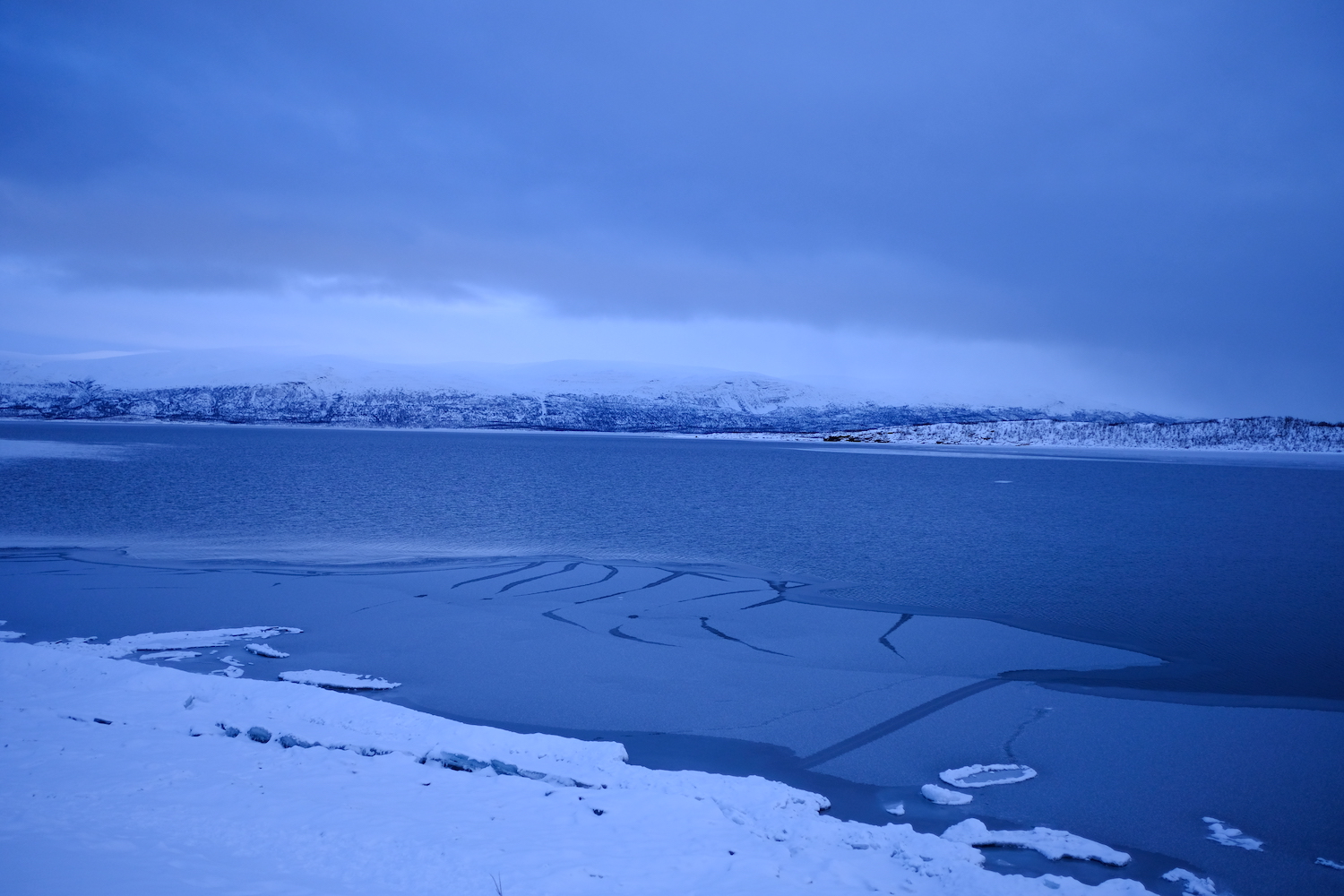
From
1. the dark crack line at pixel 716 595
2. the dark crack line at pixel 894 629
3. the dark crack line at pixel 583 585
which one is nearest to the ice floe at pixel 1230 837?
the dark crack line at pixel 894 629

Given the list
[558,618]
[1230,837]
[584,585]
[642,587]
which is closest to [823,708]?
[1230,837]

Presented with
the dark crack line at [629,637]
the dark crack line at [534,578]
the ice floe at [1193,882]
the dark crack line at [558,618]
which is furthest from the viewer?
the dark crack line at [534,578]

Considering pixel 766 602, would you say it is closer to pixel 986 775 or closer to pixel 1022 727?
pixel 1022 727

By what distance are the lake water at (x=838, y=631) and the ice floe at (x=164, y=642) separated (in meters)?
0.63

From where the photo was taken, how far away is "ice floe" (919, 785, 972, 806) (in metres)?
7.51

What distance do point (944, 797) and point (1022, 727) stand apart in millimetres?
2630

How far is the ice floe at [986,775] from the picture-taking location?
7.94 m

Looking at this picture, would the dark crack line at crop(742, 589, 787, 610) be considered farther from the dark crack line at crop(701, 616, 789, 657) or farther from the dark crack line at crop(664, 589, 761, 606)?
the dark crack line at crop(701, 616, 789, 657)

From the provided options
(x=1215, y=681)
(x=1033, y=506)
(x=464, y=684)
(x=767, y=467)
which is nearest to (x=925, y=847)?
(x=464, y=684)

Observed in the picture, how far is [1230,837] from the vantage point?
22.9 feet

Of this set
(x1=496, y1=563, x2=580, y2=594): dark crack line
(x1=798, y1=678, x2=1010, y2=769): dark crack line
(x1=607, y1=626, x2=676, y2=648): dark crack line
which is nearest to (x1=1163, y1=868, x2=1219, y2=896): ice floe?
(x1=798, y1=678, x2=1010, y2=769): dark crack line

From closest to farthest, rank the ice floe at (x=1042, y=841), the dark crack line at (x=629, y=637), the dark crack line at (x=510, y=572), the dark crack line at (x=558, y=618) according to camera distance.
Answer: the ice floe at (x=1042, y=841) < the dark crack line at (x=629, y=637) < the dark crack line at (x=558, y=618) < the dark crack line at (x=510, y=572)

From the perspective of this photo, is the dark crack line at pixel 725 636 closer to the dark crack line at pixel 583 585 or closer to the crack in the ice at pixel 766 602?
the crack in the ice at pixel 766 602

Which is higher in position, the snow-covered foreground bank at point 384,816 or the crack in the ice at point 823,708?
the snow-covered foreground bank at point 384,816
